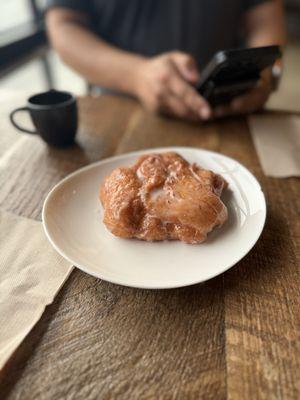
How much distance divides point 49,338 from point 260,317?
0.26 meters

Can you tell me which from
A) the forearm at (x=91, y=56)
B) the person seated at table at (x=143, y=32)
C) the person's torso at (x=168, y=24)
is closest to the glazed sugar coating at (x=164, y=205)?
the person seated at table at (x=143, y=32)

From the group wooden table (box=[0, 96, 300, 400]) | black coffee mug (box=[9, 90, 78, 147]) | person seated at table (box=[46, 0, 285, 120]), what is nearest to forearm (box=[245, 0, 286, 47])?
person seated at table (box=[46, 0, 285, 120])

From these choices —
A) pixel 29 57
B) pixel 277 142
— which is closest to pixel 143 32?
pixel 277 142

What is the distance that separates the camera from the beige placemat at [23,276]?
1.26 ft

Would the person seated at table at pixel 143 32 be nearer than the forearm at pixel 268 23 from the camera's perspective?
Yes

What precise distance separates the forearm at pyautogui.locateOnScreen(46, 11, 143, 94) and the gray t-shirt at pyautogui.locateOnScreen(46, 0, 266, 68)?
0.24 feet

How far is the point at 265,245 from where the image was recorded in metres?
0.50

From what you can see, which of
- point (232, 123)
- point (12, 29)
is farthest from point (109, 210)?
point (12, 29)

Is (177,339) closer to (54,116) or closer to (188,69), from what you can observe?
(54,116)

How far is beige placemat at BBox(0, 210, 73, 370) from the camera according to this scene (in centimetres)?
38

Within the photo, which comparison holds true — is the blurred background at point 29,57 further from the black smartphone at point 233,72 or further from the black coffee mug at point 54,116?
the black smartphone at point 233,72

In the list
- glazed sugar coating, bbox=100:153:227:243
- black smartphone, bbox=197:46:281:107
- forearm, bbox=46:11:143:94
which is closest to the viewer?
glazed sugar coating, bbox=100:153:227:243

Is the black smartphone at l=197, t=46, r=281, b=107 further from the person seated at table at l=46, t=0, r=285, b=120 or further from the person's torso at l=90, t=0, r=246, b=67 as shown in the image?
the person's torso at l=90, t=0, r=246, b=67

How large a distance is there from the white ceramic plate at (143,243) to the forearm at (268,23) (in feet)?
2.80
